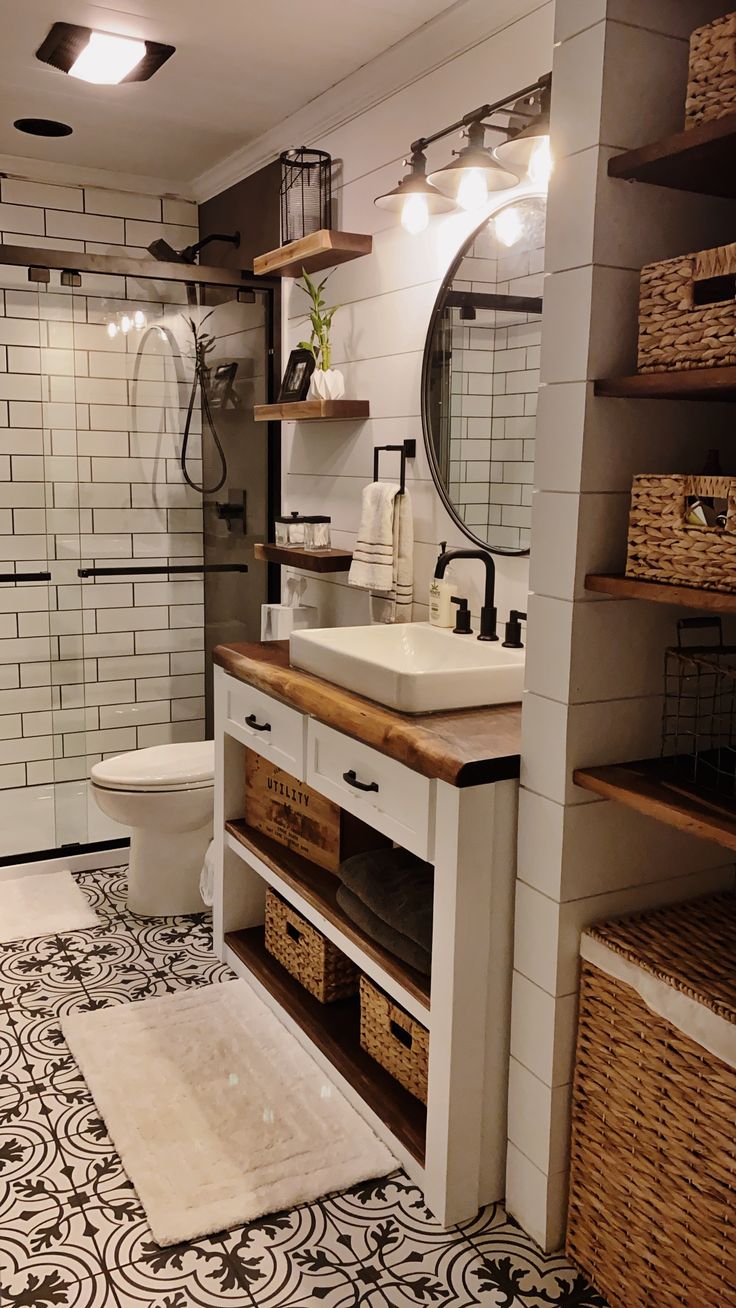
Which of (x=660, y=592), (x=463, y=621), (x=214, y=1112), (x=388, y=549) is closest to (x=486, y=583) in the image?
(x=463, y=621)

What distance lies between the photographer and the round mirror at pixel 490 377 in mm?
2324

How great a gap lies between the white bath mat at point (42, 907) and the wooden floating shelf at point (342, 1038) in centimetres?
56

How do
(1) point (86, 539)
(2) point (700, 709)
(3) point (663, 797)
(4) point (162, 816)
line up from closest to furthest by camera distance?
(3) point (663, 797) → (2) point (700, 709) → (4) point (162, 816) → (1) point (86, 539)

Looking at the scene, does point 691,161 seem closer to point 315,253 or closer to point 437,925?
point 437,925

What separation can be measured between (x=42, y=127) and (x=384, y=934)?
2.89 m

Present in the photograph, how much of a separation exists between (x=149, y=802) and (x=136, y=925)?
1.33 ft

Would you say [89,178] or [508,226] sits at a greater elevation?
[89,178]

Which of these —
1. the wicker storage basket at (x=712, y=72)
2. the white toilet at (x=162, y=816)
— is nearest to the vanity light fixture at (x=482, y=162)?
the wicker storage basket at (x=712, y=72)

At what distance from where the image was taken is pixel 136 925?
3.12m

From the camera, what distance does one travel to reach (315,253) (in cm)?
293

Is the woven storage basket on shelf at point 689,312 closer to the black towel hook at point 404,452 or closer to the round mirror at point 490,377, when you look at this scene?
the round mirror at point 490,377

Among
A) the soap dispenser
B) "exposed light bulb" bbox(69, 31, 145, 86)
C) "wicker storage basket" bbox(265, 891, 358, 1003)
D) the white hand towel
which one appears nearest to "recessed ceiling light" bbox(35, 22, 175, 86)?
"exposed light bulb" bbox(69, 31, 145, 86)

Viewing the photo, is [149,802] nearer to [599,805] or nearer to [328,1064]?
[328,1064]

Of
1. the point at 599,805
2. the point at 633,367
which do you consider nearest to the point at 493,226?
the point at 633,367
